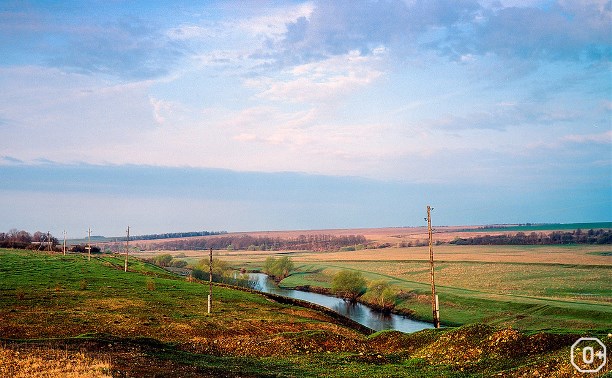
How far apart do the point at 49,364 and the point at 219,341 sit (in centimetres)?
1932

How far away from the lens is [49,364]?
71.0 ft

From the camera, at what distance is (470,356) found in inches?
1110

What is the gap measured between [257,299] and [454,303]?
3636cm

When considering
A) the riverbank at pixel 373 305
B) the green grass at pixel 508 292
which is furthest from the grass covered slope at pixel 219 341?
the riverbank at pixel 373 305

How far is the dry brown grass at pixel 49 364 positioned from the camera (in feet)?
65.4

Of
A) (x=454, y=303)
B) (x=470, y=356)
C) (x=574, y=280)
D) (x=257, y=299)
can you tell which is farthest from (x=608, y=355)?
(x=574, y=280)

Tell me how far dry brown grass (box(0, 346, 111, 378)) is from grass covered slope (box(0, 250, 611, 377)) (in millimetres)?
96

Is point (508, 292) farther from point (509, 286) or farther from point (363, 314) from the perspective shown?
point (363, 314)

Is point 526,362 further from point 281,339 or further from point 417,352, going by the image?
point 281,339

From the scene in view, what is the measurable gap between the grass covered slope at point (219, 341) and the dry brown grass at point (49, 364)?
96 mm

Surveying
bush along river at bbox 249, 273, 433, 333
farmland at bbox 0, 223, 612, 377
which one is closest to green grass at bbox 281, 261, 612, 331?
farmland at bbox 0, 223, 612, 377

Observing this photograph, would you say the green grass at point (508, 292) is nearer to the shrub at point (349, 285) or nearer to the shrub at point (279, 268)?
the shrub at point (279, 268)

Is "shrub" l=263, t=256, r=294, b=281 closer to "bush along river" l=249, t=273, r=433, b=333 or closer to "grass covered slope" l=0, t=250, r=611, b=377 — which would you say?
"bush along river" l=249, t=273, r=433, b=333

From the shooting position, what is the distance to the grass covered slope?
24.6m
